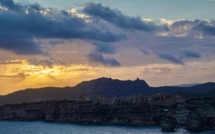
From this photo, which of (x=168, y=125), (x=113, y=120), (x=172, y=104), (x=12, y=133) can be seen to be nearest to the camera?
(x=168, y=125)

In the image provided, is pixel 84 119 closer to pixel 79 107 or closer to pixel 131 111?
pixel 79 107

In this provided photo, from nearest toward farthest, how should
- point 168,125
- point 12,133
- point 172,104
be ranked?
point 168,125
point 12,133
point 172,104

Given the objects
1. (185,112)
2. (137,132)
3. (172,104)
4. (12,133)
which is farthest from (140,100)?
(12,133)

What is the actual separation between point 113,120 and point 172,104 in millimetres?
30763

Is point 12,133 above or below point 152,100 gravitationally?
below

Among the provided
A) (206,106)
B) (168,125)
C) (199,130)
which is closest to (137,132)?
(168,125)

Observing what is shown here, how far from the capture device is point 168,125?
438 ft

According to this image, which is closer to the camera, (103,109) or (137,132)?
(137,132)

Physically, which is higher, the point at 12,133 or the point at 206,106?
the point at 206,106

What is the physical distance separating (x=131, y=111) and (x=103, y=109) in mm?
16959

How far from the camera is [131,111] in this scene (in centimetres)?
17762

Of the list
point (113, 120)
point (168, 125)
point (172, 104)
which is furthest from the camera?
point (113, 120)

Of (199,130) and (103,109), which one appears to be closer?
(199,130)

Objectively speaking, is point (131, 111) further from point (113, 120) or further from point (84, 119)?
point (84, 119)
